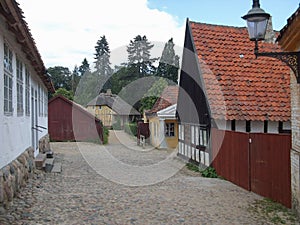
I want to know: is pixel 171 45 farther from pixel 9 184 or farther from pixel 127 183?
pixel 9 184

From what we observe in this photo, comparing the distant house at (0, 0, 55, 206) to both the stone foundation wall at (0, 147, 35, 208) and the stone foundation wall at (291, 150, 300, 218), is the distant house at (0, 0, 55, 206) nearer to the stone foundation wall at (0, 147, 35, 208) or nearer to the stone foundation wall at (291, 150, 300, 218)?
the stone foundation wall at (0, 147, 35, 208)

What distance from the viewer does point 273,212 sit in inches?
260

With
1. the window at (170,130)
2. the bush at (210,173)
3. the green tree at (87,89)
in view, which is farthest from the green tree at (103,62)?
the bush at (210,173)

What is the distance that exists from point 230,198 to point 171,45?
48.0 metres

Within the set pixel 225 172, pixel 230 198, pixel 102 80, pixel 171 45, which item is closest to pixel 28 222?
pixel 230 198

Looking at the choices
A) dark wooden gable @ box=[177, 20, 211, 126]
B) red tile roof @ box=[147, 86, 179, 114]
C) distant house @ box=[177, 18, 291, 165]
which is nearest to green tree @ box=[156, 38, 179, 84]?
red tile roof @ box=[147, 86, 179, 114]

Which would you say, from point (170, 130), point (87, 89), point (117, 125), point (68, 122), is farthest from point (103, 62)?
point (170, 130)

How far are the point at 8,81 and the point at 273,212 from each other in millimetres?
5847

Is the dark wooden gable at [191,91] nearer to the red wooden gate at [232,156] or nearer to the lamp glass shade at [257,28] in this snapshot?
the red wooden gate at [232,156]

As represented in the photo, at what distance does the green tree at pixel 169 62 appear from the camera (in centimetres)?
5191

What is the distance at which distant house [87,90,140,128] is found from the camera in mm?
53688

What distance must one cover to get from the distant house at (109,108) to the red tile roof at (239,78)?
39.3 meters

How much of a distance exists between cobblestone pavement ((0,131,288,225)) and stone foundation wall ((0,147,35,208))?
0.20 metres

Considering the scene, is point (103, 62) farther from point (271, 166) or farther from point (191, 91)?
point (271, 166)
